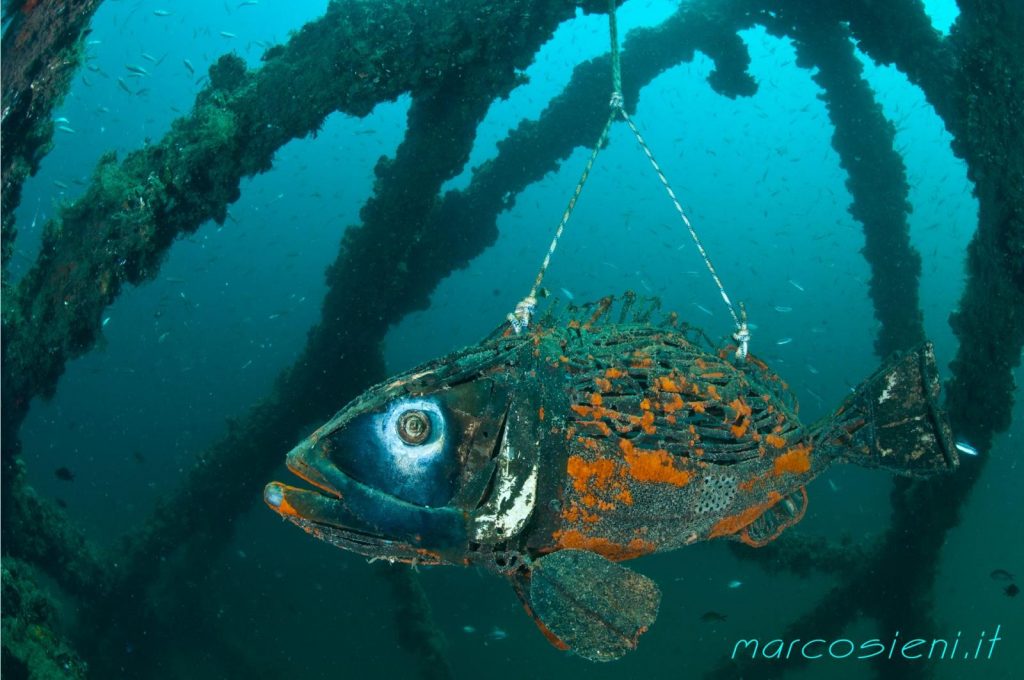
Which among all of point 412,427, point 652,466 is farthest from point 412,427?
point 652,466

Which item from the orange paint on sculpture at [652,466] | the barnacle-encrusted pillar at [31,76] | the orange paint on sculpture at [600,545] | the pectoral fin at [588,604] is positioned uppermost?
the barnacle-encrusted pillar at [31,76]

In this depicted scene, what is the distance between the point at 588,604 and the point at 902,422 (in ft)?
5.24

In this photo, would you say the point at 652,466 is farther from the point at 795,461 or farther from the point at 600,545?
the point at 795,461

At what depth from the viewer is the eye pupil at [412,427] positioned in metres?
2.06

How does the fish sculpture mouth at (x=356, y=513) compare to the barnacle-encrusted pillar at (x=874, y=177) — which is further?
the barnacle-encrusted pillar at (x=874, y=177)

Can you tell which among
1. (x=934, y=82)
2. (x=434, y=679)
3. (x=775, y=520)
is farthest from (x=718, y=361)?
(x=434, y=679)

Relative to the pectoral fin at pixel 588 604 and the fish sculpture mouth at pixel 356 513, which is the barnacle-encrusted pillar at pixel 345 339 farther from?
the pectoral fin at pixel 588 604

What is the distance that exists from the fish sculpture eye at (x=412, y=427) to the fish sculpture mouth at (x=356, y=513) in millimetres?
217

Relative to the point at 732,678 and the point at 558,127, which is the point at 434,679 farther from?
the point at 558,127

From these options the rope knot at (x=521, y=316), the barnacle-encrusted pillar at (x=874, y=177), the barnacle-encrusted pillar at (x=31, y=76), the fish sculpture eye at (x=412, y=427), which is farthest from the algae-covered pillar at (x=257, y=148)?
the barnacle-encrusted pillar at (x=874, y=177)

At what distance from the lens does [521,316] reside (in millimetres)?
2629

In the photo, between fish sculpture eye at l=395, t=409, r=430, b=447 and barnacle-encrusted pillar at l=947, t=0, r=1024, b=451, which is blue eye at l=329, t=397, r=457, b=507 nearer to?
fish sculpture eye at l=395, t=409, r=430, b=447

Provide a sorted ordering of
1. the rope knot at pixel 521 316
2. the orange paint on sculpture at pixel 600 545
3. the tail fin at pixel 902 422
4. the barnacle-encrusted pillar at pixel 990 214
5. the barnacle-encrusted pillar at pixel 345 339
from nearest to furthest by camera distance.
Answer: the orange paint on sculpture at pixel 600 545, the tail fin at pixel 902 422, the rope knot at pixel 521 316, the barnacle-encrusted pillar at pixel 990 214, the barnacle-encrusted pillar at pixel 345 339

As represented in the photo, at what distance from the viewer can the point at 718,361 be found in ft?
8.39
